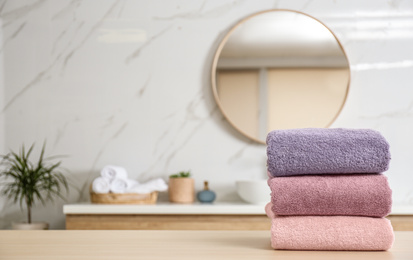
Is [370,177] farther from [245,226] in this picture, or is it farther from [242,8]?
[242,8]

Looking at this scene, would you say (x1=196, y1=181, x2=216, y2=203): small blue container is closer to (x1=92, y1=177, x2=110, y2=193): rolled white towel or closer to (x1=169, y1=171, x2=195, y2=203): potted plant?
(x1=169, y1=171, x2=195, y2=203): potted plant

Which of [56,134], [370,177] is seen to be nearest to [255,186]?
[56,134]

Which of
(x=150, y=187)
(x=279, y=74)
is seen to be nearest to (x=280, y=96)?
(x=279, y=74)

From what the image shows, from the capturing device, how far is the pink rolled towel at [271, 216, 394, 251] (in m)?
0.72

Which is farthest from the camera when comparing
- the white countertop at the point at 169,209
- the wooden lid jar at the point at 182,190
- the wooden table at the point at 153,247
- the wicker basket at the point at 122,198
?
the wooden lid jar at the point at 182,190

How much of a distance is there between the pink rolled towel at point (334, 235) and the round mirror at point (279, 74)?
1916mm

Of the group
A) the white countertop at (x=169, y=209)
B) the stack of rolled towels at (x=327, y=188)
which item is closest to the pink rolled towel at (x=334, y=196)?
the stack of rolled towels at (x=327, y=188)

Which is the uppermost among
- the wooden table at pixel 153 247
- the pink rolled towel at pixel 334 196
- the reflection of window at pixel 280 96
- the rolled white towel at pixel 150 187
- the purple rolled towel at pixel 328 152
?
the reflection of window at pixel 280 96

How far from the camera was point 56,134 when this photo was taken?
2.74 m

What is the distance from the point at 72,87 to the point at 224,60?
86cm

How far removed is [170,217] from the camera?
7.57 feet

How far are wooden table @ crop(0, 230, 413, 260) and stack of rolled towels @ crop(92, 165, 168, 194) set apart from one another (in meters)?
1.54

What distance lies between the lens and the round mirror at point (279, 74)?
8.73 feet

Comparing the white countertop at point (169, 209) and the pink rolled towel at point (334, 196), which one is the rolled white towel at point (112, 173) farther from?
the pink rolled towel at point (334, 196)
